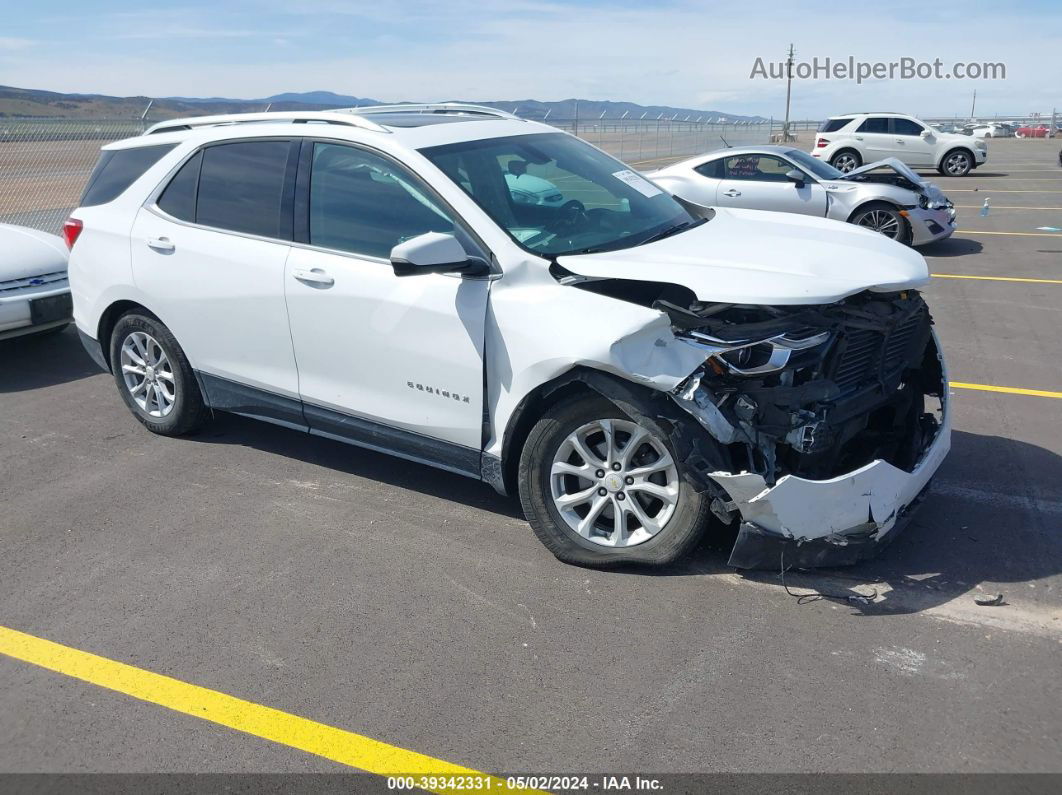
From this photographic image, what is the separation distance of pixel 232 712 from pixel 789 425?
2318mm

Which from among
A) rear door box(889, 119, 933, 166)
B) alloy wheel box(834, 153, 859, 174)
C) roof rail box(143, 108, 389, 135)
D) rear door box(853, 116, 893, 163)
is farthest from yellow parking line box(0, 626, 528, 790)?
rear door box(889, 119, 933, 166)

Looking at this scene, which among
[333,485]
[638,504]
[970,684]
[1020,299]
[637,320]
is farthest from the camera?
[1020,299]

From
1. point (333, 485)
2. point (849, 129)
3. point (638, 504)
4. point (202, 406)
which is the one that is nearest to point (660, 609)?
point (638, 504)

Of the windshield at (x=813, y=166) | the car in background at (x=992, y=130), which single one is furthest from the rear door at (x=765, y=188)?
the car in background at (x=992, y=130)

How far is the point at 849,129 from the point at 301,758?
982 inches

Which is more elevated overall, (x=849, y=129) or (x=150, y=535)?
(x=849, y=129)

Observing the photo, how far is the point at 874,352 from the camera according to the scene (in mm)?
3953

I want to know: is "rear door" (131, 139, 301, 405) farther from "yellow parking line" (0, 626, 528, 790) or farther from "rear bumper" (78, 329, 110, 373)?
"yellow parking line" (0, 626, 528, 790)

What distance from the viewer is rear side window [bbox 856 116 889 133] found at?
24516mm

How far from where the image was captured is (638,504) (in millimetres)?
3967

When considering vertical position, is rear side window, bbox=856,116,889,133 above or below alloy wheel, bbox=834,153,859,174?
above

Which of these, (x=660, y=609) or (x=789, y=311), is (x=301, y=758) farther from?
(x=789, y=311)

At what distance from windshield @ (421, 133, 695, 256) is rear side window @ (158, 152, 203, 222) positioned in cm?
163

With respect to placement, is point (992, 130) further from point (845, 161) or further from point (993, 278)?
point (993, 278)
